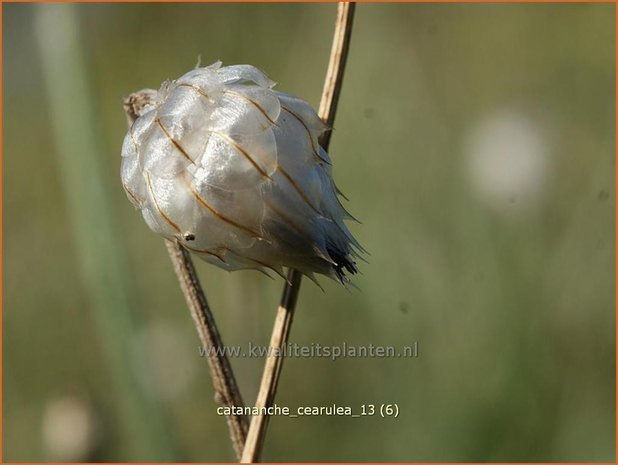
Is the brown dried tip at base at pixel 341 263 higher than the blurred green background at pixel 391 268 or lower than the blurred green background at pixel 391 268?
higher

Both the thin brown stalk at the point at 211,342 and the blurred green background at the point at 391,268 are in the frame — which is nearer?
the thin brown stalk at the point at 211,342

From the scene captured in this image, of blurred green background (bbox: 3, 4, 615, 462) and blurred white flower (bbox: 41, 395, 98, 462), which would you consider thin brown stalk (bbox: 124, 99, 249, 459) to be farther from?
blurred white flower (bbox: 41, 395, 98, 462)

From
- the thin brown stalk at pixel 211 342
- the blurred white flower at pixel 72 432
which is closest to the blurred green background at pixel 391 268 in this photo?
the blurred white flower at pixel 72 432

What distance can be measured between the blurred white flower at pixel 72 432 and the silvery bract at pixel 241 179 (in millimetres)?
1069

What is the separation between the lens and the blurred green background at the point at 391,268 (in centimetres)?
178

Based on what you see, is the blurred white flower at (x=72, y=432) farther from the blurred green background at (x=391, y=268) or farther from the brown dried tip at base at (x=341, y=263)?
the brown dried tip at base at (x=341, y=263)

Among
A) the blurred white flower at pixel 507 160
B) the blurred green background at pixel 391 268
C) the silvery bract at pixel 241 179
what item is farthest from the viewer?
the blurred white flower at pixel 507 160

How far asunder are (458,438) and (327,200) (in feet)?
4.44

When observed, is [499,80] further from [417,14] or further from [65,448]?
[65,448]

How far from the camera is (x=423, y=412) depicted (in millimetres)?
2164

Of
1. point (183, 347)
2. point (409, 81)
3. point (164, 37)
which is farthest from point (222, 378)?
point (164, 37)

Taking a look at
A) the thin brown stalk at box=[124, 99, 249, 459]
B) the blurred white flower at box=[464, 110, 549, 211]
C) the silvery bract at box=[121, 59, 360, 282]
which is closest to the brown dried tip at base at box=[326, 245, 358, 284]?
the silvery bract at box=[121, 59, 360, 282]

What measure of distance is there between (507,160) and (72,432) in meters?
1.47

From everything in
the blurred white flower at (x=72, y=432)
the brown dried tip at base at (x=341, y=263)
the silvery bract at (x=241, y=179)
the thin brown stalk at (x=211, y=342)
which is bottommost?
the blurred white flower at (x=72, y=432)
